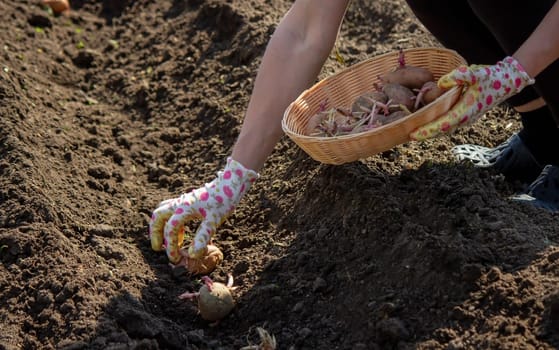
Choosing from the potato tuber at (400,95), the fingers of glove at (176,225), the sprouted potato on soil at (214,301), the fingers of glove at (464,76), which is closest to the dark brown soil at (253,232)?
the sprouted potato on soil at (214,301)

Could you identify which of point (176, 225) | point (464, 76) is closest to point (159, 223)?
point (176, 225)

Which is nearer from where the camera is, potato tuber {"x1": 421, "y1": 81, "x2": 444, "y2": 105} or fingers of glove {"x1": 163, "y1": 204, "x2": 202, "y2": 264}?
potato tuber {"x1": 421, "y1": 81, "x2": 444, "y2": 105}

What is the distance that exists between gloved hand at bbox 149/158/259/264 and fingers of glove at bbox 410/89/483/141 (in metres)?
0.65

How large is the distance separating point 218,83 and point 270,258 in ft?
4.98

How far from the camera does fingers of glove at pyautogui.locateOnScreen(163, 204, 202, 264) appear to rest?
2.74m

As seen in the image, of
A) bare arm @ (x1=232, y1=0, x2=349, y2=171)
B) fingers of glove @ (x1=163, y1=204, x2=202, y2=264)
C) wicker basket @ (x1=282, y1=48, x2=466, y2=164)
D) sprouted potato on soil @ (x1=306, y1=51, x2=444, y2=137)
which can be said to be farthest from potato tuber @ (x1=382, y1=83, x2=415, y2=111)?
fingers of glove @ (x1=163, y1=204, x2=202, y2=264)

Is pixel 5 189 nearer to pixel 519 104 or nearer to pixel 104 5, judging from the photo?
pixel 519 104

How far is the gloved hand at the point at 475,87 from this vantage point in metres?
2.45

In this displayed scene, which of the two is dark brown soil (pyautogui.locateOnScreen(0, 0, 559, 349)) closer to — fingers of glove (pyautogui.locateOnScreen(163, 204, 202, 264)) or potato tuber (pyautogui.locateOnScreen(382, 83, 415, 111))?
fingers of glove (pyautogui.locateOnScreen(163, 204, 202, 264))

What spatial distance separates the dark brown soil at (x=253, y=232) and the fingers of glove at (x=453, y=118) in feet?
1.13

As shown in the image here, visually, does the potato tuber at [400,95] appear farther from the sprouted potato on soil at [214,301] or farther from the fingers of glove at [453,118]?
the sprouted potato on soil at [214,301]

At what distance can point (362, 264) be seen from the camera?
267cm

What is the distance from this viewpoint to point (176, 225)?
2750 millimetres

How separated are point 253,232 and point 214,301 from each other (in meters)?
0.55
